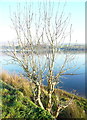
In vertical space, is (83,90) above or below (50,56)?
below

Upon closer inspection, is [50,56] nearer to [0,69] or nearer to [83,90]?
[0,69]

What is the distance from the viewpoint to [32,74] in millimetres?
3365

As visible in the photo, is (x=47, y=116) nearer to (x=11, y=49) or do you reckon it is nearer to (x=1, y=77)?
(x=11, y=49)

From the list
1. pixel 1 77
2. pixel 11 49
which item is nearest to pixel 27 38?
pixel 11 49

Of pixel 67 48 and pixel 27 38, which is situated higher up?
pixel 27 38

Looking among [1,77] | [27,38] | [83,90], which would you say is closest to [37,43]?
[27,38]

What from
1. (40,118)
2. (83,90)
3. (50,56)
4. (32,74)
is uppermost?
(50,56)

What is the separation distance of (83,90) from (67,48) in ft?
15.2

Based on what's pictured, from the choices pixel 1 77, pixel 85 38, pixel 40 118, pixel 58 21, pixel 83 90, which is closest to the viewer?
pixel 40 118

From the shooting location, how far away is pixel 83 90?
291 inches

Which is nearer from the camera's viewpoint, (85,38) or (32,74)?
(32,74)

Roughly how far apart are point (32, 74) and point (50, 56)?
0.58 meters

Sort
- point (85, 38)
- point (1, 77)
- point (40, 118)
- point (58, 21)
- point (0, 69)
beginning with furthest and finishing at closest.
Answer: point (0, 69)
point (1, 77)
point (85, 38)
point (58, 21)
point (40, 118)

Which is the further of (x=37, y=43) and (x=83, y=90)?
(x=83, y=90)
